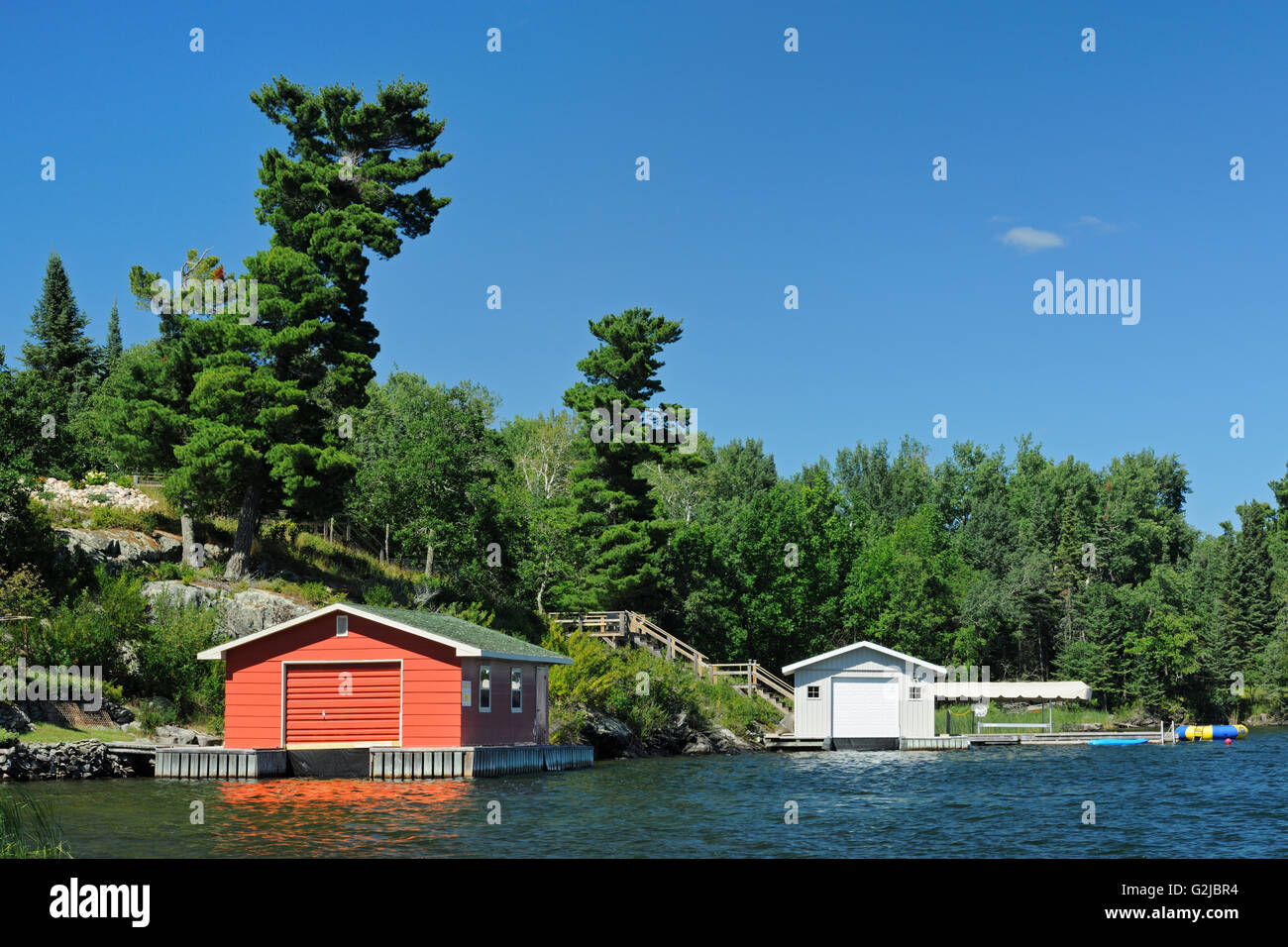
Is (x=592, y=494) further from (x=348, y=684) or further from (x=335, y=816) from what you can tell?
(x=335, y=816)

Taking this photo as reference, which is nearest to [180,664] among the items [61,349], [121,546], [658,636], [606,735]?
[121,546]

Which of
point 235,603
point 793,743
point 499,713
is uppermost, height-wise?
point 235,603

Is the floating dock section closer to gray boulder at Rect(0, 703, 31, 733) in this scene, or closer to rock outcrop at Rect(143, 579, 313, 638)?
gray boulder at Rect(0, 703, 31, 733)

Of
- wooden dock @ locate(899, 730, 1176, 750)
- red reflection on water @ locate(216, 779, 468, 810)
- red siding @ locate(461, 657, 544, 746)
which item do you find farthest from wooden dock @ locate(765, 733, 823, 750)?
red reflection on water @ locate(216, 779, 468, 810)

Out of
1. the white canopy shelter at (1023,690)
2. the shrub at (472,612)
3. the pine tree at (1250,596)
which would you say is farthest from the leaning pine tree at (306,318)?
the pine tree at (1250,596)

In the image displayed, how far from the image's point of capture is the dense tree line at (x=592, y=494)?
46.0 meters

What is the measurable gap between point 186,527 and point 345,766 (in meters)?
16.9

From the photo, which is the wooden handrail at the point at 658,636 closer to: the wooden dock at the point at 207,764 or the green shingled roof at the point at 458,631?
Result: the green shingled roof at the point at 458,631

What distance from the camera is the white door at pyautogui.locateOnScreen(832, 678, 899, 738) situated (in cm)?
5662

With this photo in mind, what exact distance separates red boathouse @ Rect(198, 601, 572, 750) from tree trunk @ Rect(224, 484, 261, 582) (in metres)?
10.5

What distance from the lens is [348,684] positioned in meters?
34.4

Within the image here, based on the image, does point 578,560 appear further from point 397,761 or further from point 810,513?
point 397,761

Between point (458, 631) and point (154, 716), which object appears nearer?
point (154, 716)

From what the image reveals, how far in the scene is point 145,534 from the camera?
45.0 m
